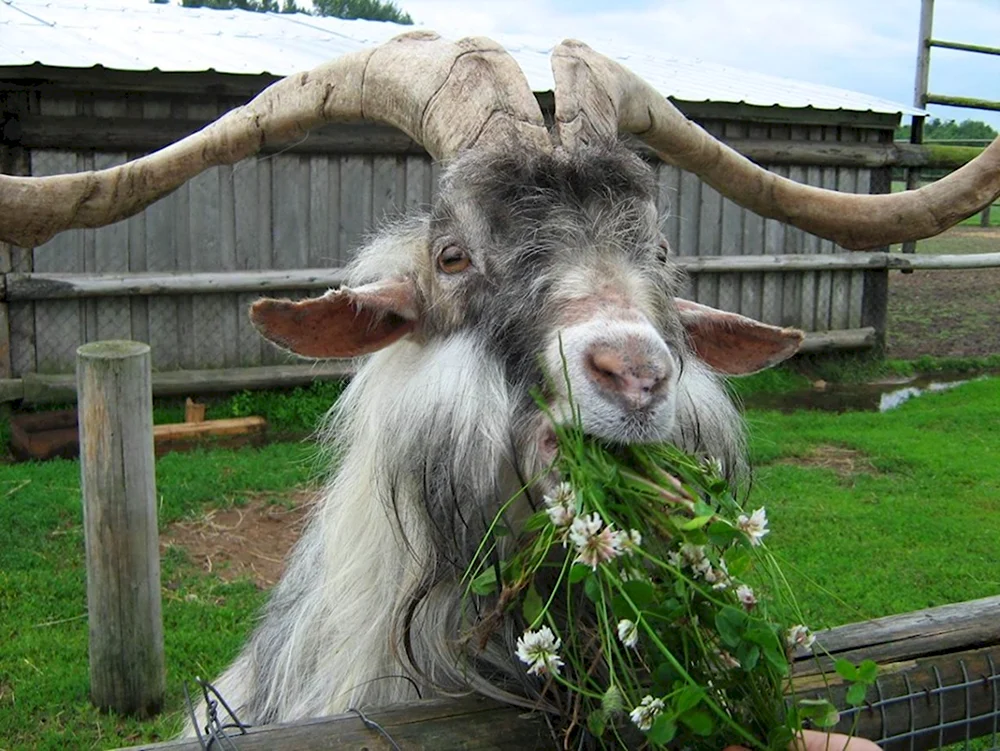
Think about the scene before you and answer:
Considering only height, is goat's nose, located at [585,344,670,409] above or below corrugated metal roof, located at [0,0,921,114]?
below

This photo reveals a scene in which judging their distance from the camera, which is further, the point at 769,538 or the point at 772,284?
the point at 772,284

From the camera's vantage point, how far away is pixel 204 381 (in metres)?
8.79

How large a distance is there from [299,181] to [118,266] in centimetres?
162

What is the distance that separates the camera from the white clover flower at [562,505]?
1.87m

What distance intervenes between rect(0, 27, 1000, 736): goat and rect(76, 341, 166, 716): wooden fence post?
4.95 ft

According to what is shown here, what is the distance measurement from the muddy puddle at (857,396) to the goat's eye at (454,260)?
834 centimetres

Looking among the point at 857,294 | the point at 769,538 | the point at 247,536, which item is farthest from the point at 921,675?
the point at 857,294

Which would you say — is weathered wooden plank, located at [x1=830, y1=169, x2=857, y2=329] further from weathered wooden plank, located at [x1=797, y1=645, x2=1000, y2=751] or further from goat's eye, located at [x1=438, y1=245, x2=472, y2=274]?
goat's eye, located at [x1=438, y1=245, x2=472, y2=274]

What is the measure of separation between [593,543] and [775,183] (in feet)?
5.37

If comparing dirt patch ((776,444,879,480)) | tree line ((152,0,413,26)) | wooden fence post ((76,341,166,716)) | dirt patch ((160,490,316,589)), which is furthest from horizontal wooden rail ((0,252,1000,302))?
tree line ((152,0,413,26))

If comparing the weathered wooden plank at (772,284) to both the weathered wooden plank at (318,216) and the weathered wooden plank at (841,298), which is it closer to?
the weathered wooden plank at (841,298)

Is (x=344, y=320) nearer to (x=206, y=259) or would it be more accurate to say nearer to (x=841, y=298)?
(x=206, y=259)

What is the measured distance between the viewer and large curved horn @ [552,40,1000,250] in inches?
109

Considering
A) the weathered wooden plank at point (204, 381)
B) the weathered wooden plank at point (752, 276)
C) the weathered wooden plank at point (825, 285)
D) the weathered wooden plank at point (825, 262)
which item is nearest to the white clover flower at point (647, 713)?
the weathered wooden plank at point (204, 381)
